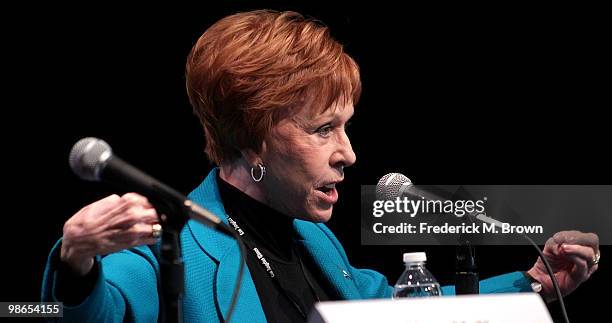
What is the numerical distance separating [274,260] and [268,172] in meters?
0.24

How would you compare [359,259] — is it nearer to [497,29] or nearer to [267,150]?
[497,29]

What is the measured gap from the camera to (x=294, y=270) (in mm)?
2383

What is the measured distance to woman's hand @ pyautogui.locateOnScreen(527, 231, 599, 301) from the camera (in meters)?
2.30

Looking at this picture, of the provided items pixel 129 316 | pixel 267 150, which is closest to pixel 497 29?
pixel 267 150

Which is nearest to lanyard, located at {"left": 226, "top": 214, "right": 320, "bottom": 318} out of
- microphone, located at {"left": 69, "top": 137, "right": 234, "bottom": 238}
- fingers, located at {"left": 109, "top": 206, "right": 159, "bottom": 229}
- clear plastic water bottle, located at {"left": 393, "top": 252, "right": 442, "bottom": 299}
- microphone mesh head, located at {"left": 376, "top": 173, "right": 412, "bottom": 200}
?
clear plastic water bottle, located at {"left": 393, "top": 252, "right": 442, "bottom": 299}

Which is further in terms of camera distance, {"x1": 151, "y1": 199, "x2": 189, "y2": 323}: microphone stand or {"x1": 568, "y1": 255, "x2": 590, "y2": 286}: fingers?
{"x1": 568, "y1": 255, "x2": 590, "y2": 286}: fingers

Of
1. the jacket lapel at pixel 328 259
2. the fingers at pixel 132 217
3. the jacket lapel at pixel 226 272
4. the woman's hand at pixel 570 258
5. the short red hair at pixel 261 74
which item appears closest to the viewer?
the fingers at pixel 132 217

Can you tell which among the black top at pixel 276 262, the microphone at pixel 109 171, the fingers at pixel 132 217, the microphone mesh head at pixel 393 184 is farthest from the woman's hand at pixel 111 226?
the microphone mesh head at pixel 393 184

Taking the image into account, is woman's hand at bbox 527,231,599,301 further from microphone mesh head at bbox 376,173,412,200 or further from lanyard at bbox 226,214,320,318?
lanyard at bbox 226,214,320,318

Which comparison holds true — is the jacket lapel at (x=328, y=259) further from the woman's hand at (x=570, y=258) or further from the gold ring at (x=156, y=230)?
the gold ring at (x=156, y=230)

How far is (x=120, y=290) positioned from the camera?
6.29 feet

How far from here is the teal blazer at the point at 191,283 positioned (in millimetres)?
1722

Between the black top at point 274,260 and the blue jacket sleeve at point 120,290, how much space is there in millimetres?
320

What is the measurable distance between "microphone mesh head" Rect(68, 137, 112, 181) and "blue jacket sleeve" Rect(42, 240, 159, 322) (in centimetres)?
32
